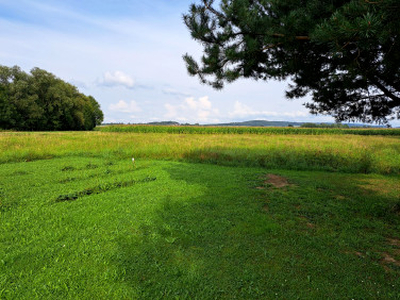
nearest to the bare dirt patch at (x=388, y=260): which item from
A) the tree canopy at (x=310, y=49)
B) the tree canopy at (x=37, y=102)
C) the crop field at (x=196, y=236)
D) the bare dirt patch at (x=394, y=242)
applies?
the crop field at (x=196, y=236)

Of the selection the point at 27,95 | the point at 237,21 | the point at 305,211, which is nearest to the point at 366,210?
the point at 305,211

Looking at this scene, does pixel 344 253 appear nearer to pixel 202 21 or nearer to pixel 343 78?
pixel 343 78

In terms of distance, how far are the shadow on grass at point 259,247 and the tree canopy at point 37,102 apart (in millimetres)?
46134

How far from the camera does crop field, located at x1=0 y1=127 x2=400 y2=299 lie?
254 cm

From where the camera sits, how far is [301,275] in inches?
108

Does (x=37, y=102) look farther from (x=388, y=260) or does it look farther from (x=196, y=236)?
(x=388, y=260)

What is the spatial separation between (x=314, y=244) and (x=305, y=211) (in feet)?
5.03

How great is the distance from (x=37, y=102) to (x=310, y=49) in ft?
168

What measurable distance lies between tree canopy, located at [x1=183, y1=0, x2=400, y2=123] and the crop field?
2.71 m

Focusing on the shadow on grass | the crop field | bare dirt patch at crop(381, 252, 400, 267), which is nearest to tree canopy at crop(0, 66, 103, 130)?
the crop field

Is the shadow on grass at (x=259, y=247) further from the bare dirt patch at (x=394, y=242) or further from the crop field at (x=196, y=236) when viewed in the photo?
the bare dirt patch at (x=394, y=242)

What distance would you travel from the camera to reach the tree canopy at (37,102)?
38.7 metres

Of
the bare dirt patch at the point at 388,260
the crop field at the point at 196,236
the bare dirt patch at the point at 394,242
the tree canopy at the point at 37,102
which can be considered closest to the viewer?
the crop field at the point at 196,236

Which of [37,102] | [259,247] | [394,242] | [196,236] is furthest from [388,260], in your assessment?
[37,102]
